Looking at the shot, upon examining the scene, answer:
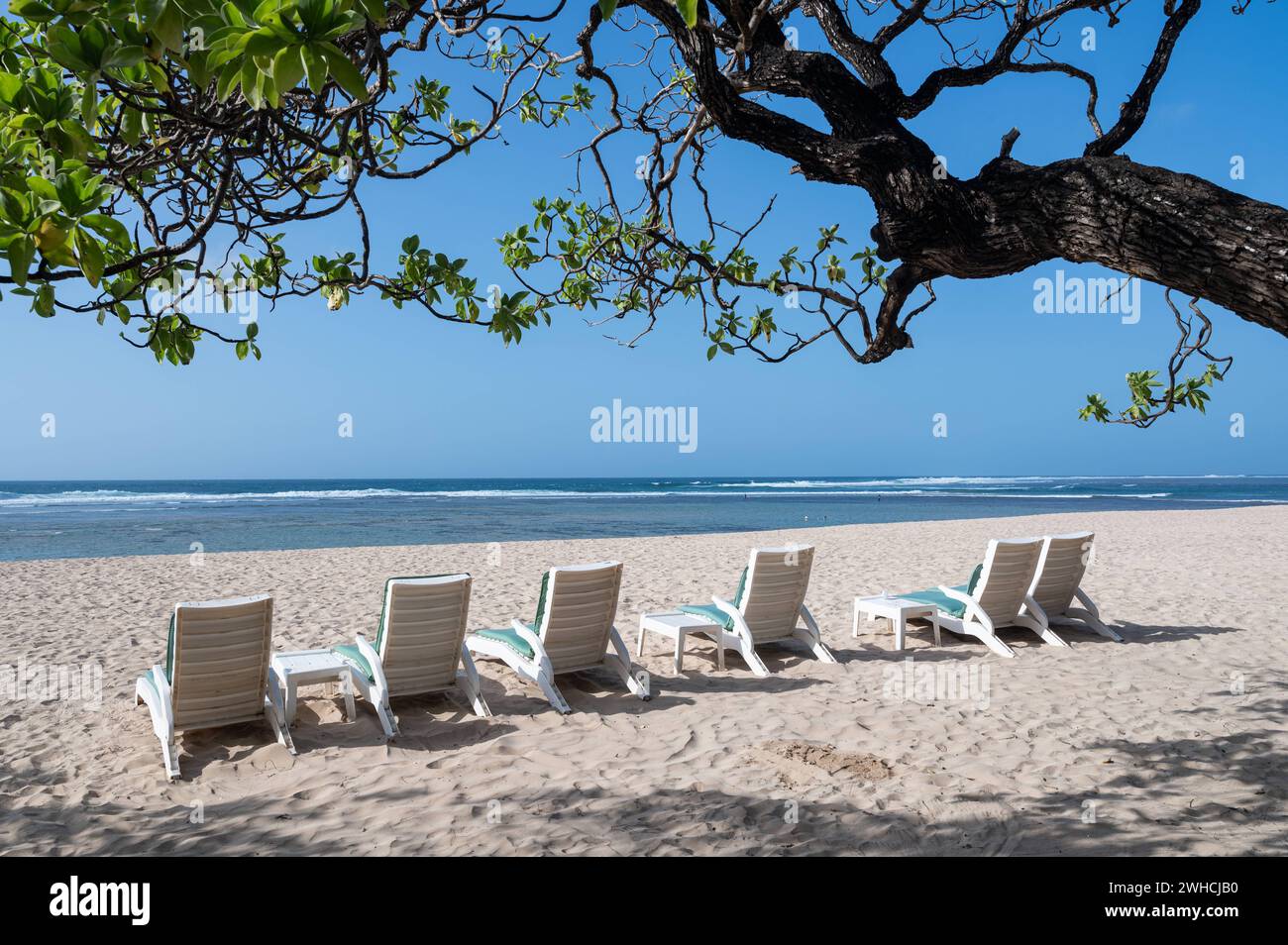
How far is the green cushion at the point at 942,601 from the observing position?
762 cm

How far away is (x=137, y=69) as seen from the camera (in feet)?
8.54

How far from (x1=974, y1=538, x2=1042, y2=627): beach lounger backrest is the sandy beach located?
36 cm

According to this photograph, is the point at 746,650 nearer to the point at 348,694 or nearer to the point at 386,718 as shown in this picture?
the point at 386,718

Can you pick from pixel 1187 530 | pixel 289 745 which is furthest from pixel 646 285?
pixel 1187 530

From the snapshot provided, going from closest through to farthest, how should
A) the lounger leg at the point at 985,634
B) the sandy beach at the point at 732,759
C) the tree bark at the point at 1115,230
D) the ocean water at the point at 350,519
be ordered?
the tree bark at the point at 1115,230 < the sandy beach at the point at 732,759 < the lounger leg at the point at 985,634 < the ocean water at the point at 350,519

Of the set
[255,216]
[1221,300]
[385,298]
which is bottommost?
[1221,300]

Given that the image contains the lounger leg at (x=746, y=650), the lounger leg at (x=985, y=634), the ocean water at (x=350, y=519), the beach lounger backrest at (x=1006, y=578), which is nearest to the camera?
the lounger leg at (x=746, y=650)

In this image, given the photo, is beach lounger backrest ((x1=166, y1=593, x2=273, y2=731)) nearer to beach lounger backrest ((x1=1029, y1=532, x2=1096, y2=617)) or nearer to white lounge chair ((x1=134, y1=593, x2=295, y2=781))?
white lounge chair ((x1=134, y1=593, x2=295, y2=781))

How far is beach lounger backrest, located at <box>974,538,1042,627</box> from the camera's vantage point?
7.43 metres

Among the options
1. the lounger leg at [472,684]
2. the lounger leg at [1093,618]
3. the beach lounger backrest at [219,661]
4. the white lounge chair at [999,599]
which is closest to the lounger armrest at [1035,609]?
the white lounge chair at [999,599]

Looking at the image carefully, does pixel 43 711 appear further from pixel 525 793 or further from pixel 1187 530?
pixel 1187 530

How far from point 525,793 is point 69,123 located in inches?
130

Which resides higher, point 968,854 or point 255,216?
point 255,216

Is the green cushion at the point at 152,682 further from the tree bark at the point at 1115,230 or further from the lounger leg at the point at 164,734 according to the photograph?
the tree bark at the point at 1115,230
